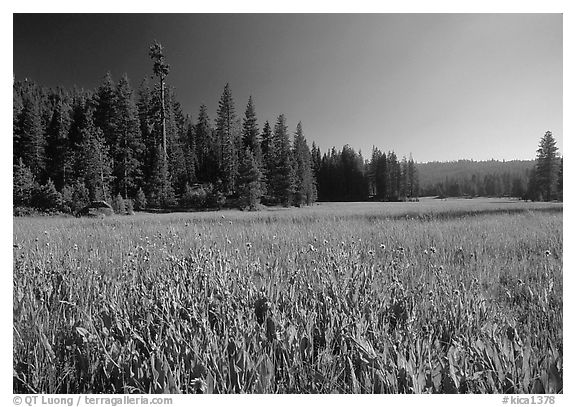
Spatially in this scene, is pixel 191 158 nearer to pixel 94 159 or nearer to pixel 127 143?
pixel 127 143

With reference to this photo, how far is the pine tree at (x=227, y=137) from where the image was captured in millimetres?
4004

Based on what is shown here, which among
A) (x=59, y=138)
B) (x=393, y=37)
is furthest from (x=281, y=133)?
(x=59, y=138)

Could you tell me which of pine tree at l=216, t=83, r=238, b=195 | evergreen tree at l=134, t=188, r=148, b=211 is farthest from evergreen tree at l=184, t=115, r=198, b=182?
evergreen tree at l=134, t=188, r=148, b=211

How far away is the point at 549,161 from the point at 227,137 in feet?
30.4

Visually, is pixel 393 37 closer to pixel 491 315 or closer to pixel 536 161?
pixel 536 161

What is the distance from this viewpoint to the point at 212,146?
44.5 ft

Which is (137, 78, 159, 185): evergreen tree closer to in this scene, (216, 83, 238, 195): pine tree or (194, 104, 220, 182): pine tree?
(194, 104, 220, 182): pine tree

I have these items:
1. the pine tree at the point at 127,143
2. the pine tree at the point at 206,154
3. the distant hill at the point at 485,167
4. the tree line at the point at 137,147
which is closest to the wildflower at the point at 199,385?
the tree line at the point at 137,147

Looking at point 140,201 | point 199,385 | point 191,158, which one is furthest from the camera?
point 191,158

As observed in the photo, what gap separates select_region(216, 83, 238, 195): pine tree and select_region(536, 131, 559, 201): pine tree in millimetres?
3553

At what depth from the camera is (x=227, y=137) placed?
10461 millimetres

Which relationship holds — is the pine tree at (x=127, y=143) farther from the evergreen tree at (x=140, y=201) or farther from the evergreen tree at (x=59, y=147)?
the evergreen tree at (x=59, y=147)

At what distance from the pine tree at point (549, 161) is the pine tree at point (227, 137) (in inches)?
140

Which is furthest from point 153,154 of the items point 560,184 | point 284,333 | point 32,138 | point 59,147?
point 560,184
